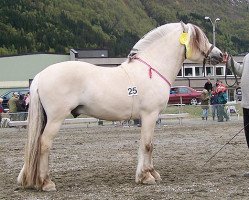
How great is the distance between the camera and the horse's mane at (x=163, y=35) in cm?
842

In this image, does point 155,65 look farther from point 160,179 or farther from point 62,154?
point 62,154

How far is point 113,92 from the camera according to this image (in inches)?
305

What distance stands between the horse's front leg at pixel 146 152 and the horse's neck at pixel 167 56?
31.1 inches

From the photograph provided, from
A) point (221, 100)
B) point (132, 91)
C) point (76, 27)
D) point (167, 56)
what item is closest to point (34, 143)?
point (132, 91)

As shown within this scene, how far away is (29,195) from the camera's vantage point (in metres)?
7.16

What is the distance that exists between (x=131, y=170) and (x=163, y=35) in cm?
246

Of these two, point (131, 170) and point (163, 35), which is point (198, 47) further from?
point (131, 170)

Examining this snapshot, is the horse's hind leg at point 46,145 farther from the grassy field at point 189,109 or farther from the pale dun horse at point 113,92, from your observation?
the grassy field at point 189,109

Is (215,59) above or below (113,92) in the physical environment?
above

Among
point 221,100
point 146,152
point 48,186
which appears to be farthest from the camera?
point 221,100

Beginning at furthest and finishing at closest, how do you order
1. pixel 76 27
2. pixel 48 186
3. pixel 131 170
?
pixel 76 27
pixel 131 170
pixel 48 186

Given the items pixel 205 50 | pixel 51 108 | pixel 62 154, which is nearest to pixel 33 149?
pixel 51 108

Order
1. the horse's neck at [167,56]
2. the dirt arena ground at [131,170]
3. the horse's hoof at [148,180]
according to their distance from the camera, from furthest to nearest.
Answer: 1. the horse's neck at [167,56]
2. the horse's hoof at [148,180]
3. the dirt arena ground at [131,170]

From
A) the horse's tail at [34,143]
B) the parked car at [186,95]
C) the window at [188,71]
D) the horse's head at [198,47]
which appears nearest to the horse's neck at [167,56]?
the horse's head at [198,47]
